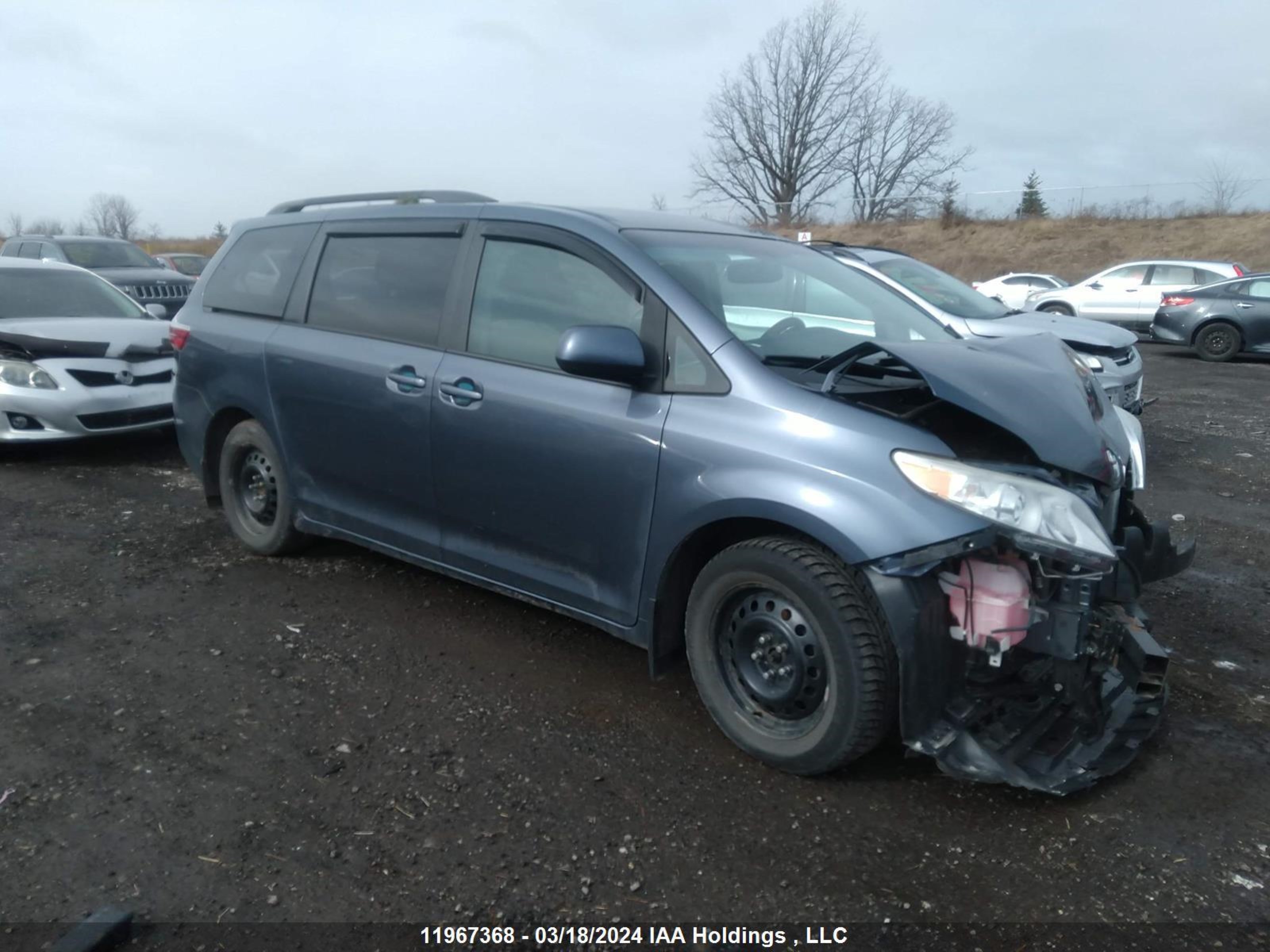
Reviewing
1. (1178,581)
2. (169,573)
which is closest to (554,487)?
(169,573)

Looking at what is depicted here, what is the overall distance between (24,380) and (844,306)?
611 cm

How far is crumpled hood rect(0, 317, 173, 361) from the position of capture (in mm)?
7266

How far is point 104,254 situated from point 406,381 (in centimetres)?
1336

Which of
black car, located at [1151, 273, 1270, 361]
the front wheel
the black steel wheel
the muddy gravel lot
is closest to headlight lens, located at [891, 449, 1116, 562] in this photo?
the front wheel

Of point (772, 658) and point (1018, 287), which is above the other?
point (1018, 287)

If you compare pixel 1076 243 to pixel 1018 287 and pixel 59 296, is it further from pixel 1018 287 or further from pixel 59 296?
pixel 59 296

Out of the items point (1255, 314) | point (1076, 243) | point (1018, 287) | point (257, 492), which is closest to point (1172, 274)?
point (1018, 287)

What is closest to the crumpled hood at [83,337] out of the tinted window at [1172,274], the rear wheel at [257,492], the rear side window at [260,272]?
the rear side window at [260,272]

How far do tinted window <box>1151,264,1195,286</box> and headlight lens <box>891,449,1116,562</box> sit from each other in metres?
18.9

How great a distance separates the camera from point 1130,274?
19547mm

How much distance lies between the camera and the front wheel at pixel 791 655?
292 cm

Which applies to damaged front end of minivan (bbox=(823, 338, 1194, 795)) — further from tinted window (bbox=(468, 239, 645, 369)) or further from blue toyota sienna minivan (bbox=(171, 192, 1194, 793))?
tinted window (bbox=(468, 239, 645, 369))

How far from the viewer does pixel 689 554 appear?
133 inches

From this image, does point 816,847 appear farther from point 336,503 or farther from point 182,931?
point 336,503
